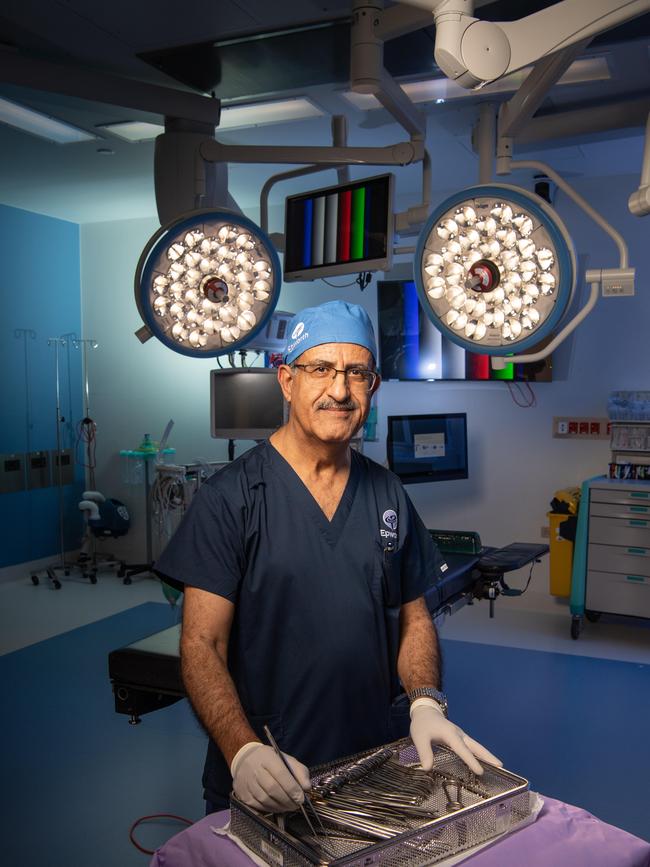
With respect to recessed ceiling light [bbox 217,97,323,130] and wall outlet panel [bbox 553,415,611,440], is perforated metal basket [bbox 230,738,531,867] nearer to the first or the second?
recessed ceiling light [bbox 217,97,323,130]

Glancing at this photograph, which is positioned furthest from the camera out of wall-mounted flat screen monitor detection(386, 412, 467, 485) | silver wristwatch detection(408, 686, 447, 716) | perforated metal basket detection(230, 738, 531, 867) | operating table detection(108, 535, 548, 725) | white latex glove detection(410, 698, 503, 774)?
wall-mounted flat screen monitor detection(386, 412, 467, 485)

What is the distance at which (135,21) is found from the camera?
2.87 m

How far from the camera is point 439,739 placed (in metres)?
1.34

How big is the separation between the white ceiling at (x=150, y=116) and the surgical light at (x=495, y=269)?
135 centimetres

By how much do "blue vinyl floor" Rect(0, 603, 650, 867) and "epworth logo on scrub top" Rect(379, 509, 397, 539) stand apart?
153 cm

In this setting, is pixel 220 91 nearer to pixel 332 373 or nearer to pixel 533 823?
pixel 332 373

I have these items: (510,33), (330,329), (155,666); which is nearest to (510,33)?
(510,33)

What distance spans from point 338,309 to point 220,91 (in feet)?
7.31

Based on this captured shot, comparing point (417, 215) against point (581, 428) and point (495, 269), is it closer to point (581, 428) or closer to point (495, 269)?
point (495, 269)

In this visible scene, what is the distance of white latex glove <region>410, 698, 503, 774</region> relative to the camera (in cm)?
127

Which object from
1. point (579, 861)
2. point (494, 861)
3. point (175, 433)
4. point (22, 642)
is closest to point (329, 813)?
point (494, 861)

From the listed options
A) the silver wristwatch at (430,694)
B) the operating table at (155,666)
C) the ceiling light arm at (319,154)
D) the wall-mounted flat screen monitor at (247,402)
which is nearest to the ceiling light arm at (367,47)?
the ceiling light arm at (319,154)

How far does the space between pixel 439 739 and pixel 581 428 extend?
4.15 m

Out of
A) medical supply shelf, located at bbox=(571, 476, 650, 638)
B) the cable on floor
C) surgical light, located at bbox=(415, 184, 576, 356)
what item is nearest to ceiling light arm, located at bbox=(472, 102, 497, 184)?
surgical light, located at bbox=(415, 184, 576, 356)
